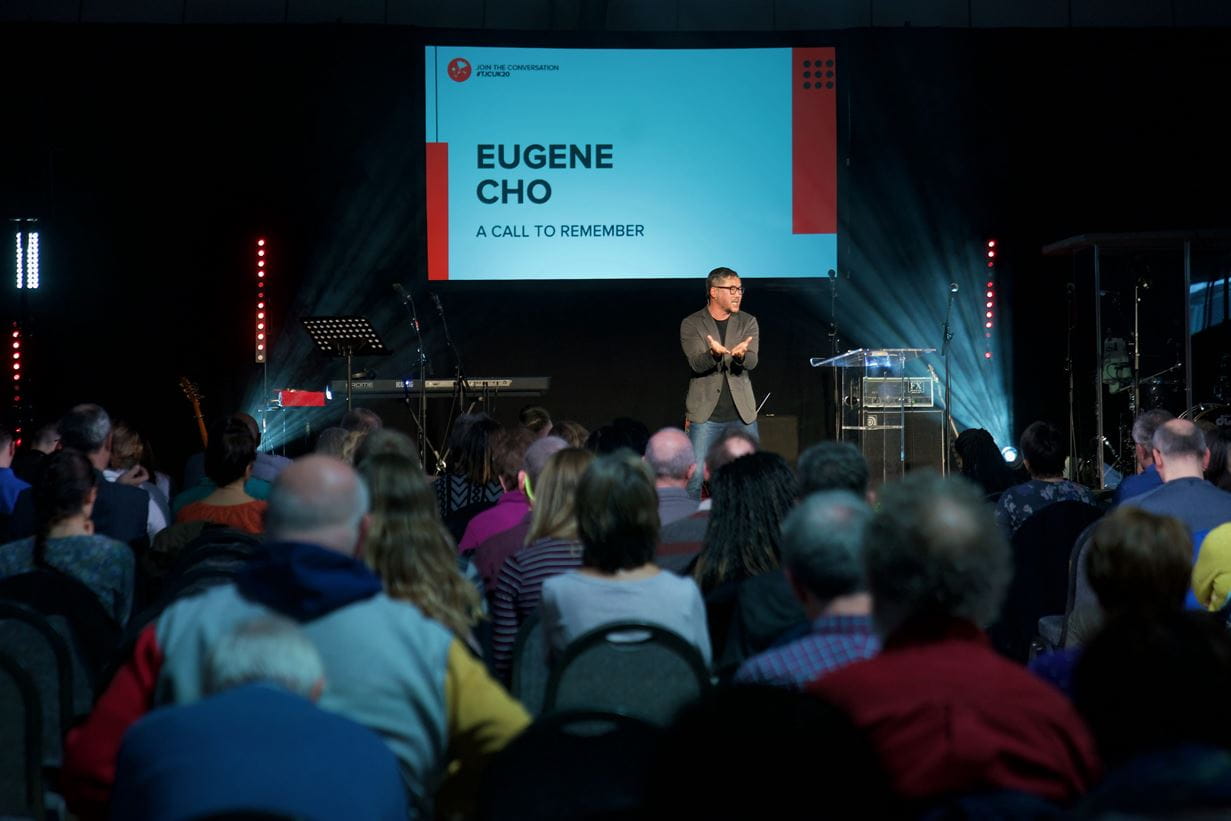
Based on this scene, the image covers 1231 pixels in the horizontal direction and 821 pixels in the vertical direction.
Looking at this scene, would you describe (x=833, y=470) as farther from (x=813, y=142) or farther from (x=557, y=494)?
(x=813, y=142)

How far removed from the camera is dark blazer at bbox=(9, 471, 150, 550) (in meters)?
5.09

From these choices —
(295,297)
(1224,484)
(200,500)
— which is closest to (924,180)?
(295,297)

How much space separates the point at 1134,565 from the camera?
110 inches

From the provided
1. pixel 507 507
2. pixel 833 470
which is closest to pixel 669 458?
pixel 507 507

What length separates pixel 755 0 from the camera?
36.3ft

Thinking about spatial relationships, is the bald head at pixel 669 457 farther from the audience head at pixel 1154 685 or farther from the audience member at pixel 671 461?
the audience head at pixel 1154 685

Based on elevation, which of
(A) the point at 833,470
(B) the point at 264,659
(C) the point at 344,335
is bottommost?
(B) the point at 264,659

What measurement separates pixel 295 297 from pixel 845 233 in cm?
444

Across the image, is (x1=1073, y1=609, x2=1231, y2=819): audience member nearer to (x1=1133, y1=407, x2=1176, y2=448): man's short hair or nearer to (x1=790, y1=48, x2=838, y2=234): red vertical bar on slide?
(x1=1133, y1=407, x2=1176, y2=448): man's short hair

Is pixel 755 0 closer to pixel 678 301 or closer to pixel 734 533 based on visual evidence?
pixel 678 301

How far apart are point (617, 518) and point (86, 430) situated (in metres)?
3.17

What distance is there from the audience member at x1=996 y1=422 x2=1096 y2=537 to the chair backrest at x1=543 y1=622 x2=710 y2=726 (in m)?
2.60

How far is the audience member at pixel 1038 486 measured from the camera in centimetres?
512

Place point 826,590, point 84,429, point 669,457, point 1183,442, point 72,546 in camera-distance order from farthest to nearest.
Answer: point 84,429, point 669,457, point 1183,442, point 72,546, point 826,590
